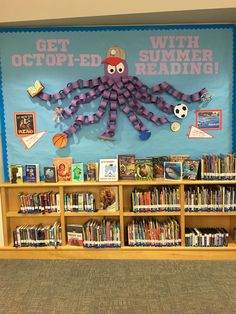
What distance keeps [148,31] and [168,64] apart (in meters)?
0.42

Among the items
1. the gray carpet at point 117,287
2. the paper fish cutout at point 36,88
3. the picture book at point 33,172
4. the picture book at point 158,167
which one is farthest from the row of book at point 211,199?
the paper fish cutout at point 36,88

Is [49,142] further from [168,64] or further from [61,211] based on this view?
[168,64]

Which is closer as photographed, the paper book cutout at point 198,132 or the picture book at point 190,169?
the picture book at point 190,169

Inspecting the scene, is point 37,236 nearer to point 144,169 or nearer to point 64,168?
point 64,168

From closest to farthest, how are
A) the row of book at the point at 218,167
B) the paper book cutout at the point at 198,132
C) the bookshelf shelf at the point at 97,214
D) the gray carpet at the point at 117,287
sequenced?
the gray carpet at the point at 117,287 < the row of book at the point at 218,167 < the bookshelf shelf at the point at 97,214 < the paper book cutout at the point at 198,132

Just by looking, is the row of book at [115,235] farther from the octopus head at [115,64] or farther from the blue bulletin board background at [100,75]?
the octopus head at [115,64]

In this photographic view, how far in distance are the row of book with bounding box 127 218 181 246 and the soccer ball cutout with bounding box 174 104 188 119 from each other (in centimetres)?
120

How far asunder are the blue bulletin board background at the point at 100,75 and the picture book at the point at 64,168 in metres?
0.10

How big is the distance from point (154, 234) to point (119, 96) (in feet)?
5.19

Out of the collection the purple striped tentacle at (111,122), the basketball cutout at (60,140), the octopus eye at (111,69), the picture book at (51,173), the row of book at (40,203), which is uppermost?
the octopus eye at (111,69)

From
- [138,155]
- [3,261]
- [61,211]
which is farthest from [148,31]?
[3,261]

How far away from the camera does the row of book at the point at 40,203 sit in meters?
3.30

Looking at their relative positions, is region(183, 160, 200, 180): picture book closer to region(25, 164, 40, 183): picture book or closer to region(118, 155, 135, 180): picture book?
region(118, 155, 135, 180): picture book

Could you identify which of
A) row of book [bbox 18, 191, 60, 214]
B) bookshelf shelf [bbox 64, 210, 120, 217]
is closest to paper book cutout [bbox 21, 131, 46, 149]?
row of book [bbox 18, 191, 60, 214]
